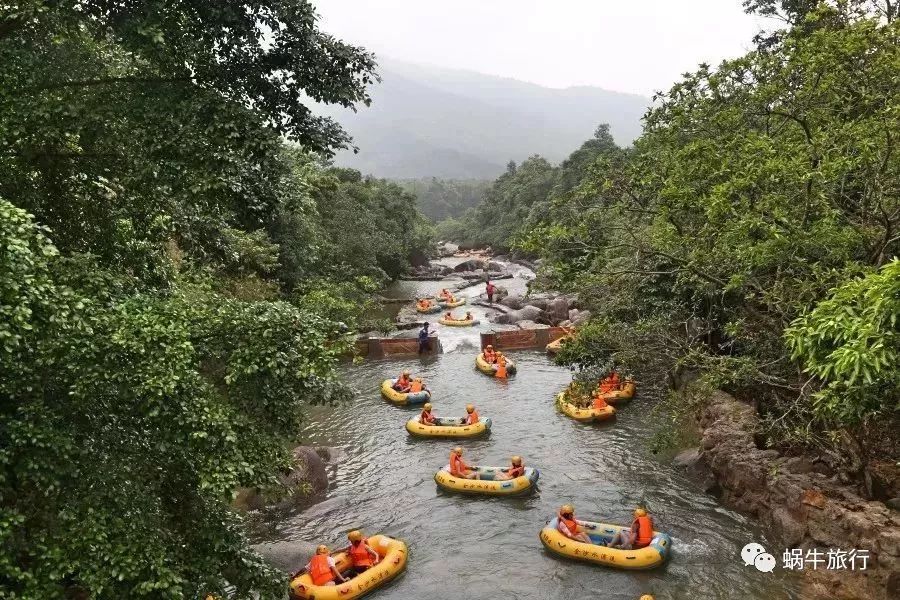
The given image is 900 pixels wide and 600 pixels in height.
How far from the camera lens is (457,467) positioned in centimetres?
1482

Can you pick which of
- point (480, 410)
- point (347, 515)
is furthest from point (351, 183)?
point (347, 515)

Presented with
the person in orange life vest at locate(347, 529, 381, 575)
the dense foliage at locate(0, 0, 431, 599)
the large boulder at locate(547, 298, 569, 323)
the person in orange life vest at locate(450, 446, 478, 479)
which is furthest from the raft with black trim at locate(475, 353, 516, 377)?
the dense foliage at locate(0, 0, 431, 599)

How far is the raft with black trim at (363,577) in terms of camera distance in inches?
416

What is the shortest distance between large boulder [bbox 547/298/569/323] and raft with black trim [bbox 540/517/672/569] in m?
19.9

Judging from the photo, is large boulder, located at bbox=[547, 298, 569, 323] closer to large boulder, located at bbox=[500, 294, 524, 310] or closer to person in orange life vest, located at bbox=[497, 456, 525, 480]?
large boulder, located at bbox=[500, 294, 524, 310]

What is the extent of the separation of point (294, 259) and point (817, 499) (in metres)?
22.1

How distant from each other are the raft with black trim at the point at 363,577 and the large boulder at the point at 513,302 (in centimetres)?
2477

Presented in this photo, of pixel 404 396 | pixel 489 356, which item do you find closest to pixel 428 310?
pixel 489 356

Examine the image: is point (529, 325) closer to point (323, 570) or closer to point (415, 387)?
point (415, 387)

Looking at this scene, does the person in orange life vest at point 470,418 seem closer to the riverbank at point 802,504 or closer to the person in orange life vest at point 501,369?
the person in orange life vest at point 501,369

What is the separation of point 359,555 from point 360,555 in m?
0.02

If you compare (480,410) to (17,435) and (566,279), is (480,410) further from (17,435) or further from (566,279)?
(17,435)

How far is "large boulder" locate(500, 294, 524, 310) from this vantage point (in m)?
36.1

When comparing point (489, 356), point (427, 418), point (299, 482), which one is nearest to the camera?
point (299, 482)
